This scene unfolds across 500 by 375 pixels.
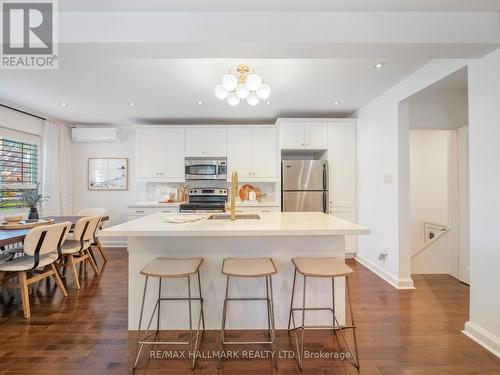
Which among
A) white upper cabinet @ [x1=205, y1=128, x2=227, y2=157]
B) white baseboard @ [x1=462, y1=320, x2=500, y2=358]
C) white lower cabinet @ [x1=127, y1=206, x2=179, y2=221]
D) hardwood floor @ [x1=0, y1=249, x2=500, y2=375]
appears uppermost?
white upper cabinet @ [x1=205, y1=128, x2=227, y2=157]

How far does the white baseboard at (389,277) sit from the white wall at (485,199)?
940mm

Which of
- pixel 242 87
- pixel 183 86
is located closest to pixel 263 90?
pixel 242 87

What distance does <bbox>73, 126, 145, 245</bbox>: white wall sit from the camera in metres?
5.09

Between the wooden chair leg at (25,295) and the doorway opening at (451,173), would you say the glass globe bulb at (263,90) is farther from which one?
the wooden chair leg at (25,295)

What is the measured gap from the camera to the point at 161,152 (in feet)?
15.2

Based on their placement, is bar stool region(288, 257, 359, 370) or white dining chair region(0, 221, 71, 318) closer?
bar stool region(288, 257, 359, 370)

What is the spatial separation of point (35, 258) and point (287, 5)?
3174 mm

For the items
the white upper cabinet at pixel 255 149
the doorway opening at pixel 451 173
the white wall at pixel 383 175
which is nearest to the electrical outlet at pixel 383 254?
the white wall at pixel 383 175

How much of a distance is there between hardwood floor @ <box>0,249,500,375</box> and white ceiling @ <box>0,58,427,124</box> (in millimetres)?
2453

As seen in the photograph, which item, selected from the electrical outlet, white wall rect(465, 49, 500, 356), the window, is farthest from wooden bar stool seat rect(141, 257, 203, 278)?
the window

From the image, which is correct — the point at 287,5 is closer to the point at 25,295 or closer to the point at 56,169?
the point at 25,295

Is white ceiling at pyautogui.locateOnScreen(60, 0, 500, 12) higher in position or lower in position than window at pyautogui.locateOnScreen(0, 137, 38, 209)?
higher

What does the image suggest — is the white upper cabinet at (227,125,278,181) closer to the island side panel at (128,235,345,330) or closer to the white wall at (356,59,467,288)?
the white wall at (356,59,467,288)

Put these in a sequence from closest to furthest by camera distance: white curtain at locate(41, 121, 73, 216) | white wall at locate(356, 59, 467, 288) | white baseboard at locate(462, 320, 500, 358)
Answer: white baseboard at locate(462, 320, 500, 358)
white wall at locate(356, 59, 467, 288)
white curtain at locate(41, 121, 73, 216)
